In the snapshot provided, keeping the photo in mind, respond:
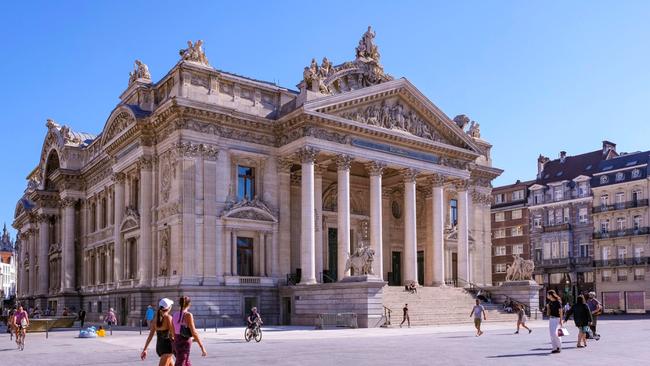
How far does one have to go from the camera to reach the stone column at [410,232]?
49.2m

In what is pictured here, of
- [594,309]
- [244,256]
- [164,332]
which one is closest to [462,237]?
[244,256]

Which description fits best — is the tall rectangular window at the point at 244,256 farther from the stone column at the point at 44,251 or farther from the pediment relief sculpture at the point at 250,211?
the stone column at the point at 44,251

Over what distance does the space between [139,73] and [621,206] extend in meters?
56.0

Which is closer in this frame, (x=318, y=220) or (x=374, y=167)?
(x=318, y=220)

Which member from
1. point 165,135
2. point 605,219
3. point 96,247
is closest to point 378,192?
point 165,135

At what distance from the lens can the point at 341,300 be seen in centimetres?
4009

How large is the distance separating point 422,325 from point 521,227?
179 ft

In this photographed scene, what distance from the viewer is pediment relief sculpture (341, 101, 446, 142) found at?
4819 centimetres

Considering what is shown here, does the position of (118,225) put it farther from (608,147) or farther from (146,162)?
(608,147)

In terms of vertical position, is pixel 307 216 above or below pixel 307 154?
below

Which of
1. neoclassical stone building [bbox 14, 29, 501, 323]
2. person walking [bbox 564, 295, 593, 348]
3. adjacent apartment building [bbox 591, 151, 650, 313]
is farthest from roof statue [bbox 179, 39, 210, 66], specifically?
adjacent apartment building [bbox 591, 151, 650, 313]

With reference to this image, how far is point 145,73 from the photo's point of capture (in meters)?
50.2

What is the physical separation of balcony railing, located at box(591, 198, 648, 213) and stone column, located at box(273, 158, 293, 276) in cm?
4763

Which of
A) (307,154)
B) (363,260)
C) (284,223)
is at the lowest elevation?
(363,260)
